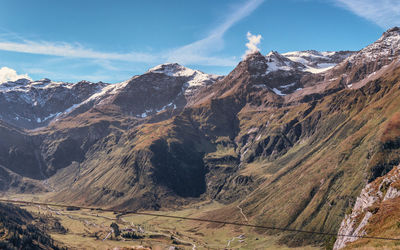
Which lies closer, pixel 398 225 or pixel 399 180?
pixel 398 225

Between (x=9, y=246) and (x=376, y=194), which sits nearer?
(x=376, y=194)

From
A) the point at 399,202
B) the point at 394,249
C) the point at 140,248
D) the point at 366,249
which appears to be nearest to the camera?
the point at 394,249

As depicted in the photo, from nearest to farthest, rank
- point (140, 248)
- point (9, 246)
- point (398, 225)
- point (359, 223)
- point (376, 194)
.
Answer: point (398, 225), point (140, 248), point (359, 223), point (376, 194), point (9, 246)

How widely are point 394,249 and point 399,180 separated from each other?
75.2 m

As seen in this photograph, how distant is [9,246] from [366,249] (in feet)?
665

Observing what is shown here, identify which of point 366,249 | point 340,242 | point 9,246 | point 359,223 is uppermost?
point 366,249

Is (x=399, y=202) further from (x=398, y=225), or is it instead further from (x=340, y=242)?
(x=340, y=242)

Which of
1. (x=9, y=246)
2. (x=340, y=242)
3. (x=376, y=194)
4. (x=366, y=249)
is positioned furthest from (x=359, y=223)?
(x=9, y=246)

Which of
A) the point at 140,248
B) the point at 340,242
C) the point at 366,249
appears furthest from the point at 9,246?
the point at 366,249

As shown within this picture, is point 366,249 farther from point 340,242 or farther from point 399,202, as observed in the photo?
point 340,242

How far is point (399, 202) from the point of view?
10081 cm

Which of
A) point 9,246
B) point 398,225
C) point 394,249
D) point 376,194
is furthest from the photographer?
point 9,246

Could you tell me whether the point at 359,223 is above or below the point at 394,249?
below

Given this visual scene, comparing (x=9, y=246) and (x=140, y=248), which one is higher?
(x=140, y=248)
